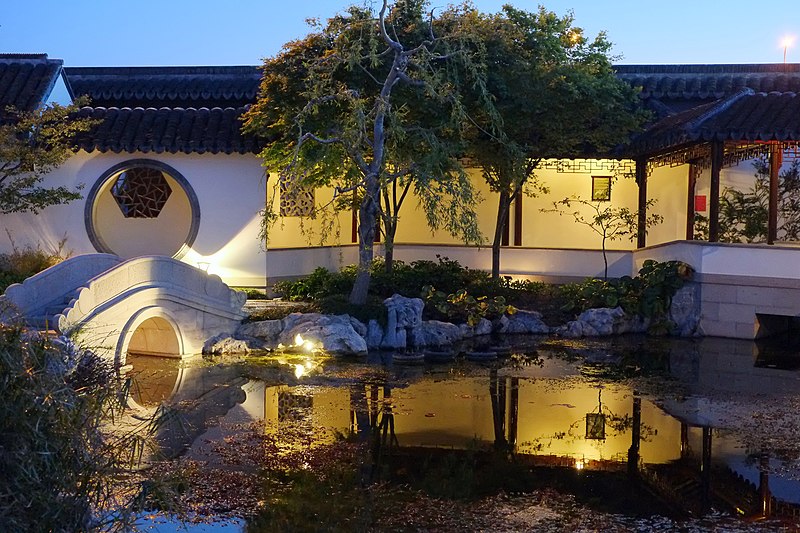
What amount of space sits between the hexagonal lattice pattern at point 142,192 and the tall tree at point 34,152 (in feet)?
5.31

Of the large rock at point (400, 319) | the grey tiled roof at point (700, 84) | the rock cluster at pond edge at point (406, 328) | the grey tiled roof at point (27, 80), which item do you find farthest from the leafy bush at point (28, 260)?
the grey tiled roof at point (700, 84)

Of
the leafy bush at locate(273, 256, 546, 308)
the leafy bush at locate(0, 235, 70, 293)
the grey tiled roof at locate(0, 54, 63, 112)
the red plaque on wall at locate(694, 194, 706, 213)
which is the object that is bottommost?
the leafy bush at locate(273, 256, 546, 308)

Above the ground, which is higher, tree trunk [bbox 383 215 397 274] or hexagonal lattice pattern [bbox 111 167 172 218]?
hexagonal lattice pattern [bbox 111 167 172 218]

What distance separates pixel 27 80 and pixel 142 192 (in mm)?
2929

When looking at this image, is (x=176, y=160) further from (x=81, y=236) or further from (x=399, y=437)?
(x=399, y=437)

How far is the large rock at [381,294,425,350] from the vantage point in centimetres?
1509

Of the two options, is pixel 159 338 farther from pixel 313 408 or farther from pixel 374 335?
pixel 313 408

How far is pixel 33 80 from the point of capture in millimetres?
18969

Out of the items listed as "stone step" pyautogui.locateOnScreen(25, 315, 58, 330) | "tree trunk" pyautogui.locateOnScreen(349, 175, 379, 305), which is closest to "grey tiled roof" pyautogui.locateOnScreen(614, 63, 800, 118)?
"tree trunk" pyautogui.locateOnScreen(349, 175, 379, 305)

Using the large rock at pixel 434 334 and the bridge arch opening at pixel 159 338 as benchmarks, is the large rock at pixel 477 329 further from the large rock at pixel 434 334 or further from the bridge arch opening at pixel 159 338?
the bridge arch opening at pixel 159 338

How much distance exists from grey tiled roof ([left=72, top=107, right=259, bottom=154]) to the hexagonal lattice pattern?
1122mm

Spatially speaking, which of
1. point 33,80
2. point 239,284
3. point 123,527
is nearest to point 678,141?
point 239,284

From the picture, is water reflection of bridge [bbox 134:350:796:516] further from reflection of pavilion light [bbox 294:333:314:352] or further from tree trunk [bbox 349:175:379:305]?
tree trunk [bbox 349:175:379:305]

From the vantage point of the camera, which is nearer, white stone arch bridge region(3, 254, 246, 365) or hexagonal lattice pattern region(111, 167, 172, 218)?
white stone arch bridge region(3, 254, 246, 365)
